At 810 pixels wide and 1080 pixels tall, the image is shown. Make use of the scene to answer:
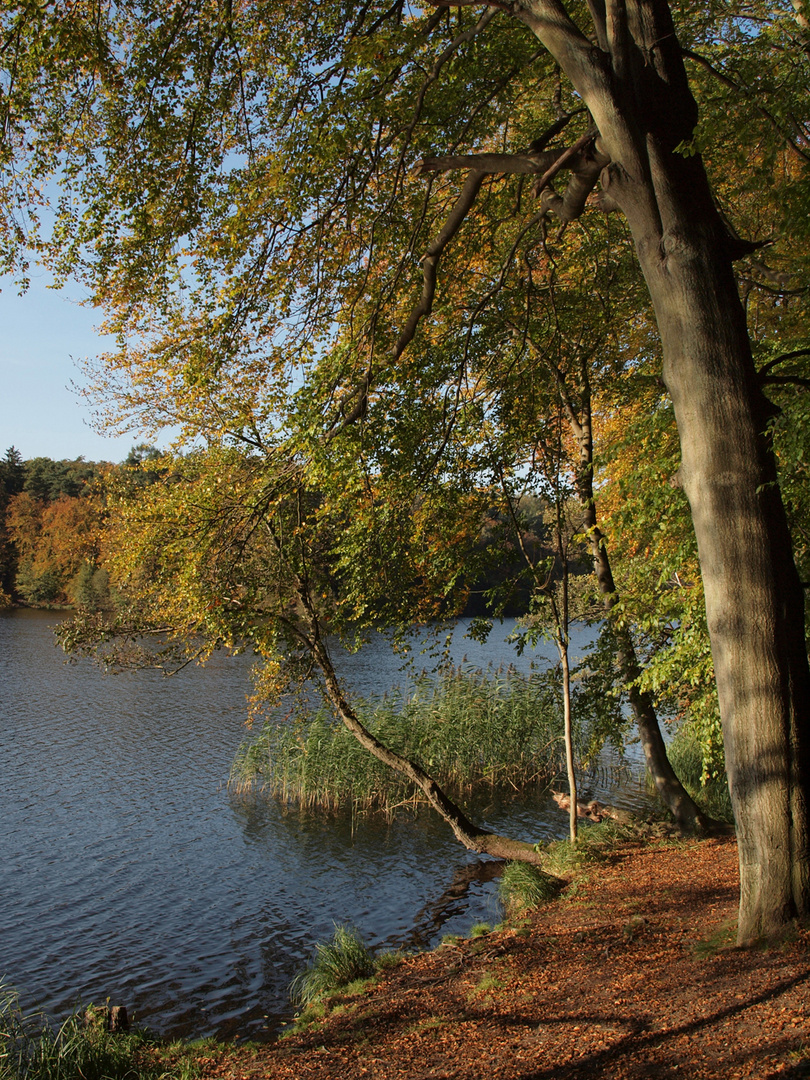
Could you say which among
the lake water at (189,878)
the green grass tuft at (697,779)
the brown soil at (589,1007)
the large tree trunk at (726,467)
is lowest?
the lake water at (189,878)

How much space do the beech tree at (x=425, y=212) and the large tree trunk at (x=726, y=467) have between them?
0.01 metres

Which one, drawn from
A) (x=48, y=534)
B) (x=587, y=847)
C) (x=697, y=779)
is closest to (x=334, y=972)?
(x=587, y=847)

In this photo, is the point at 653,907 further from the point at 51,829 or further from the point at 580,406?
the point at 51,829

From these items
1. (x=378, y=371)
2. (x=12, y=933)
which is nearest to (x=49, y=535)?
(x=12, y=933)

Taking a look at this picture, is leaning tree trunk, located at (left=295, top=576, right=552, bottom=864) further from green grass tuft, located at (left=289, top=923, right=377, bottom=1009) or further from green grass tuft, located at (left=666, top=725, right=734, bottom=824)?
green grass tuft, located at (left=666, top=725, right=734, bottom=824)

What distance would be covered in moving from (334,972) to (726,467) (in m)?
5.09

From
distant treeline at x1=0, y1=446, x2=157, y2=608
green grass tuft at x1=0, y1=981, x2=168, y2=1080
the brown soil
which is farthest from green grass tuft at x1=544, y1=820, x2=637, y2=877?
distant treeline at x1=0, y1=446, x2=157, y2=608

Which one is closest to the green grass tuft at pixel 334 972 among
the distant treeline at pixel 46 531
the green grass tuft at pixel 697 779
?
the green grass tuft at pixel 697 779

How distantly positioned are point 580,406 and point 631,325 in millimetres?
2301

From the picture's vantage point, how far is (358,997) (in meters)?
5.73

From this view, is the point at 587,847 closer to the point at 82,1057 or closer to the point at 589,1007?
the point at 589,1007

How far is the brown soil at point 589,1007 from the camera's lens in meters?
3.44

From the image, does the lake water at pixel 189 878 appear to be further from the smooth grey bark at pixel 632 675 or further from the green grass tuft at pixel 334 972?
the smooth grey bark at pixel 632 675

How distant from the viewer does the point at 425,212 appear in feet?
21.6
